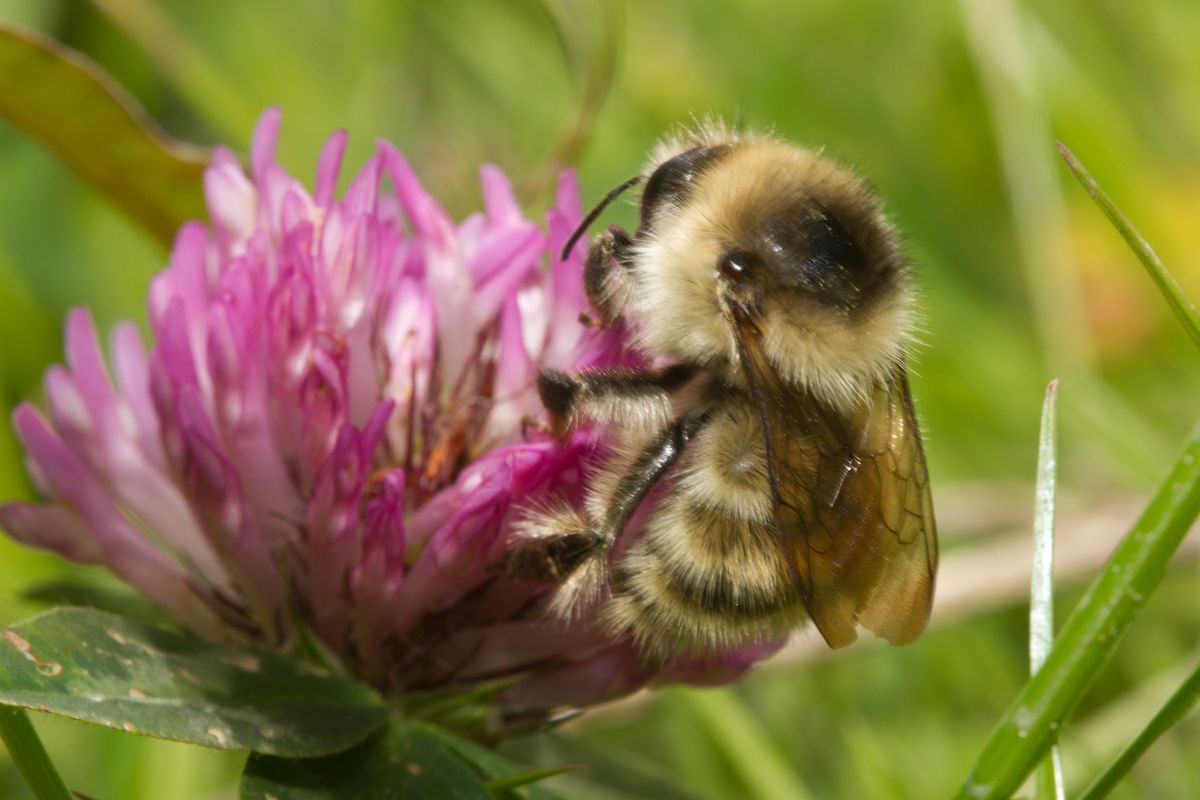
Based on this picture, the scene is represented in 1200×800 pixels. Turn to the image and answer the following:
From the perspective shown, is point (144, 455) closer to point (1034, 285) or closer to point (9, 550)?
point (9, 550)

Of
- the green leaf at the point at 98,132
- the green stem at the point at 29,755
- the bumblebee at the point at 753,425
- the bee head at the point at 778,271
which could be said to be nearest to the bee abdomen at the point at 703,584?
the bumblebee at the point at 753,425

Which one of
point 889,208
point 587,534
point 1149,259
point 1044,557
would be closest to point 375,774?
point 587,534

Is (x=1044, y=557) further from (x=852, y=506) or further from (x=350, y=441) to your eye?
(x=350, y=441)

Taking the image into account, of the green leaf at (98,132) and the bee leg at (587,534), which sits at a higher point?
the green leaf at (98,132)

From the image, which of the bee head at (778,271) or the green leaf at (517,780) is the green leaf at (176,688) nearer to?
the green leaf at (517,780)

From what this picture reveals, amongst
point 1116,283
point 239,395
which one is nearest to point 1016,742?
point 239,395

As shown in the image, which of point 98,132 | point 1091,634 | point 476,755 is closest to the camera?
point 1091,634
